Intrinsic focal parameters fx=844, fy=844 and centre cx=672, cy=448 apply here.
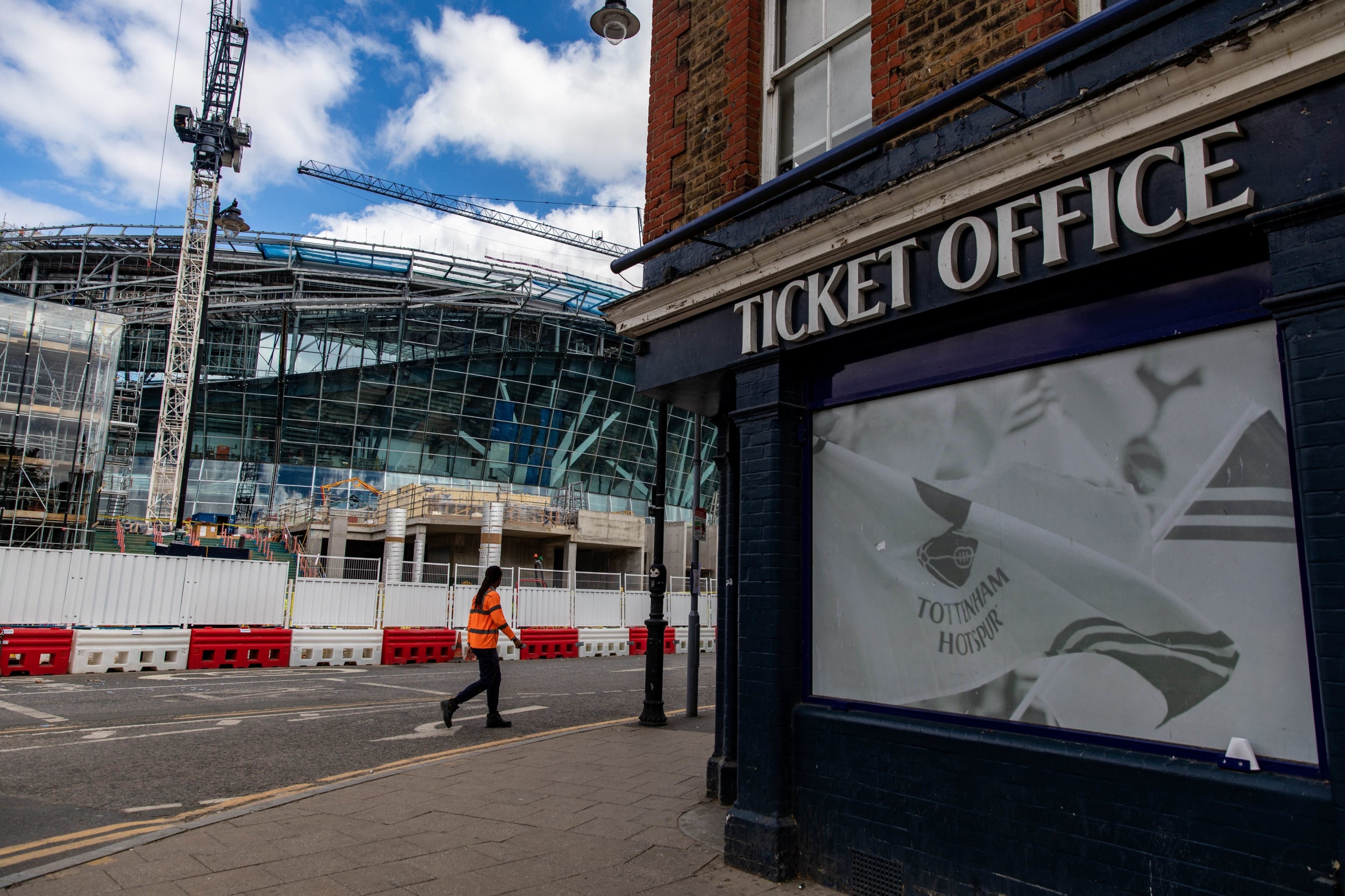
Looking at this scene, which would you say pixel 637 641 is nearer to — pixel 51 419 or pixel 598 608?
pixel 598 608

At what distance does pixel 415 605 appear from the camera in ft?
67.9

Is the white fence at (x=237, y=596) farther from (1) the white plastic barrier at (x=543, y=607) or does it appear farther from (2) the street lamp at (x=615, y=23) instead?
(2) the street lamp at (x=615, y=23)

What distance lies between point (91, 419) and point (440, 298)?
22.2 metres

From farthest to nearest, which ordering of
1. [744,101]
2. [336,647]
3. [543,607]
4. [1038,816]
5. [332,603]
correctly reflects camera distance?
1. [543,607]
2. [332,603]
3. [336,647]
4. [744,101]
5. [1038,816]

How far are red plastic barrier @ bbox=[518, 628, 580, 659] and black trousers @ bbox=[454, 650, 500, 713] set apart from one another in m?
11.3

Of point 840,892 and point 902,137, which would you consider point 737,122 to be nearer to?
point 902,137

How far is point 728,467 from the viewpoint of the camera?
6418mm

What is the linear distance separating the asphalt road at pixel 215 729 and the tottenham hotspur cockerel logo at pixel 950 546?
498 centimetres

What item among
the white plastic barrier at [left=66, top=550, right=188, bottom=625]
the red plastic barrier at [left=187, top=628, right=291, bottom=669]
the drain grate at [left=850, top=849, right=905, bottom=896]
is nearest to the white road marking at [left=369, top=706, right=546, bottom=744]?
the drain grate at [left=850, top=849, right=905, bottom=896]

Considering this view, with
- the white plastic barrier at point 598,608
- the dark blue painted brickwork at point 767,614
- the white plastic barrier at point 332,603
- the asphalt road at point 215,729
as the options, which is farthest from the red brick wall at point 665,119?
the white plastic barrier at point 598,608

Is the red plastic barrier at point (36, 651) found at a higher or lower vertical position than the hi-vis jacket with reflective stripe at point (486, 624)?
lower

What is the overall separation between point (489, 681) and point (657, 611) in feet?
7.08

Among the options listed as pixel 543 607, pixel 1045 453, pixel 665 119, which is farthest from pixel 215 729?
pixel 543 607

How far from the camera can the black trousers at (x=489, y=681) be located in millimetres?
9188
